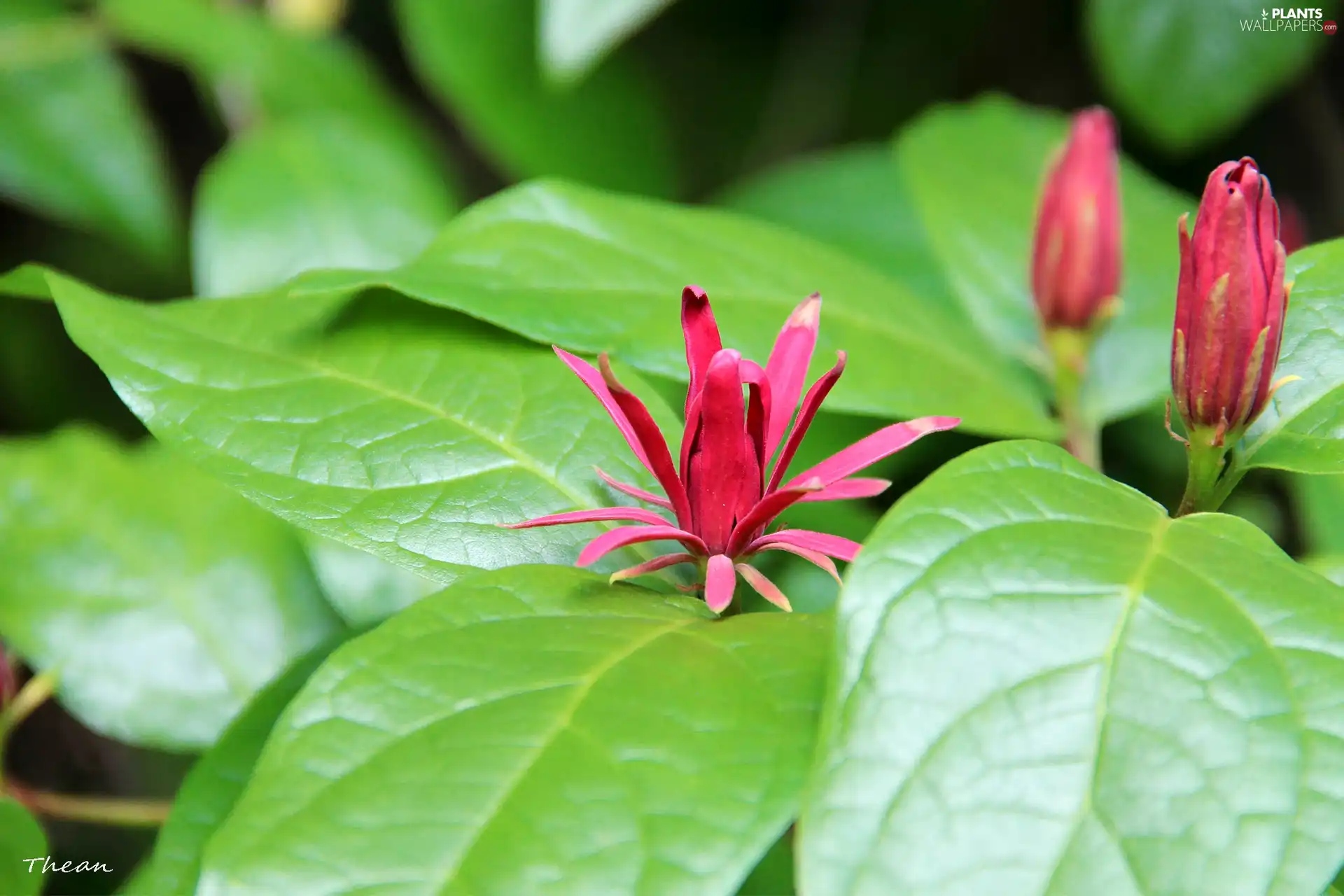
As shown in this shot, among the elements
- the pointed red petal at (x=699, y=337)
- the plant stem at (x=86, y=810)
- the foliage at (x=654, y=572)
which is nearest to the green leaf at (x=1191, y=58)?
the foliage at (x=654, y=572)

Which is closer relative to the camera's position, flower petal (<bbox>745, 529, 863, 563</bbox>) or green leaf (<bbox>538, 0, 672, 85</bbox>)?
flower petal (<bbox>745, 529, 863, 563</bbox>)

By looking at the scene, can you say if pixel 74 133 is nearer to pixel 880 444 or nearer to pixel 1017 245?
pixel 1017 245

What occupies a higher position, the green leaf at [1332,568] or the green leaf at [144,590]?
the green leaf at [1332,568]

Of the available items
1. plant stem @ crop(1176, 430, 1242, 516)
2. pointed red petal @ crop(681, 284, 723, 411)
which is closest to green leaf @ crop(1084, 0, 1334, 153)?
plant stem @ crop(1176, 430, 1242, 516)

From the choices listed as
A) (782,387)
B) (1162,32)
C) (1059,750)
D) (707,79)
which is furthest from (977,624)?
(707,79)

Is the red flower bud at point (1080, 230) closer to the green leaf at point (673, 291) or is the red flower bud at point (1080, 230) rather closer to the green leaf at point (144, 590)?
the green leaf at point (673, 291)

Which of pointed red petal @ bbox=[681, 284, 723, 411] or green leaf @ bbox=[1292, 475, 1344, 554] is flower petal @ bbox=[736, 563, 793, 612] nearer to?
pointed red petal @ bbox=[681, 284, 723, 411]
